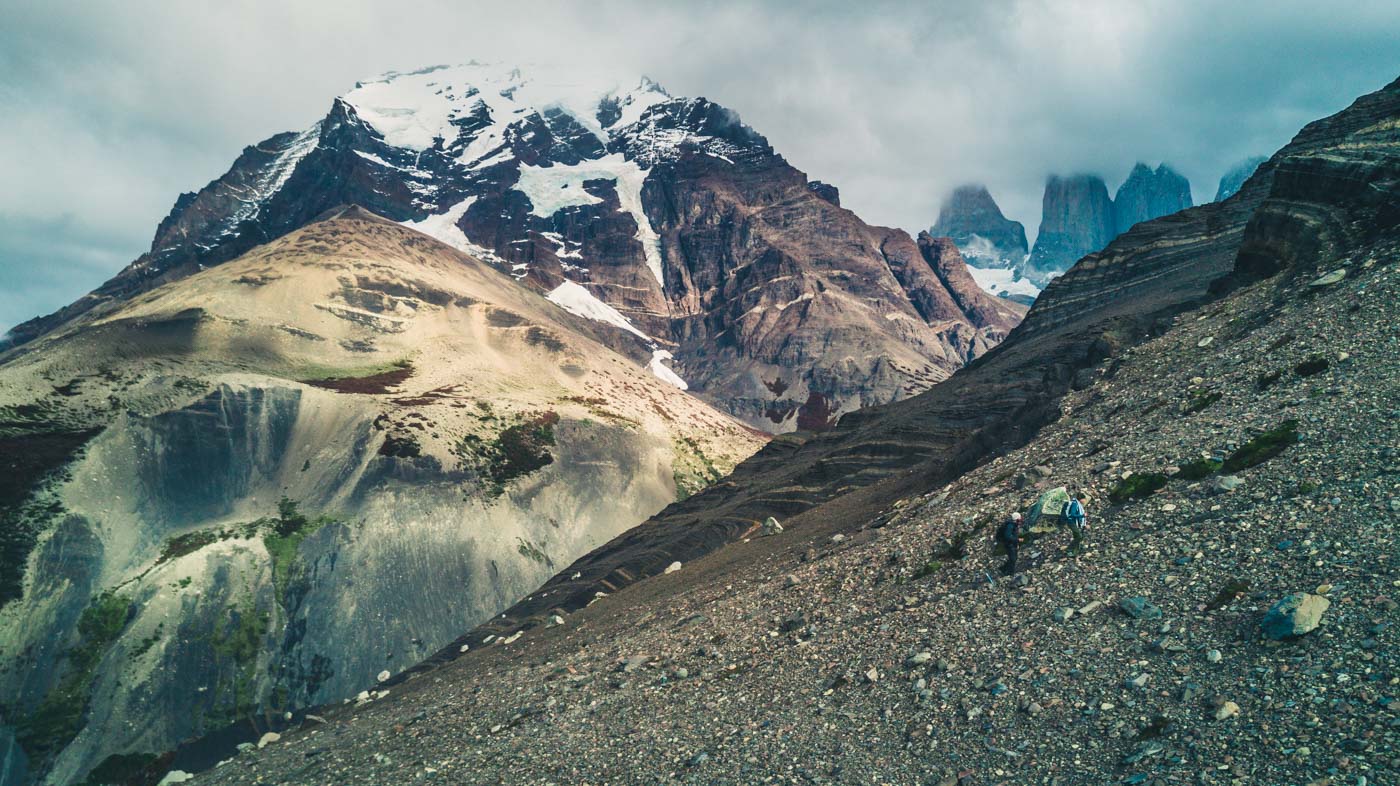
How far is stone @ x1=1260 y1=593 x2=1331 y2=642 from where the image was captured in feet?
47.7

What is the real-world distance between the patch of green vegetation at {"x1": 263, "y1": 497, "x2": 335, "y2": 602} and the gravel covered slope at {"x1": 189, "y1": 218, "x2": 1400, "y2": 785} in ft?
242

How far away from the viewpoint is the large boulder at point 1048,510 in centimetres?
2417

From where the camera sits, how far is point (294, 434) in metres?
131

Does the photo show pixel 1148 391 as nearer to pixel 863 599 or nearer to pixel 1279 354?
pixel 1279 354

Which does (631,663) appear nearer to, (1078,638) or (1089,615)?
(1078,638)

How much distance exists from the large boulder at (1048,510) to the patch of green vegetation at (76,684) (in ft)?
343

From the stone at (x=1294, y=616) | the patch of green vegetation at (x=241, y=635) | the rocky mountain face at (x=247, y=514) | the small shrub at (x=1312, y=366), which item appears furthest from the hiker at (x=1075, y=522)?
the patch of green vegetation at (x=241, y=635)

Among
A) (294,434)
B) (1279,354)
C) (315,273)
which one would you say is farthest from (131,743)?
(315,273)

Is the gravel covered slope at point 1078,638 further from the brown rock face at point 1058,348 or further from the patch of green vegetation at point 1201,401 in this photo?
the brown rock face at point 1058,348

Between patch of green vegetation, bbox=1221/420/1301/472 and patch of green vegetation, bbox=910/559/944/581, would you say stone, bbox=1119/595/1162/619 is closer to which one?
patch of green vegetation, bbox=1221/420/1301/472

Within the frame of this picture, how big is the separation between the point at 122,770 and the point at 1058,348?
4606 inches

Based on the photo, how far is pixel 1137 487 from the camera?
2372cm

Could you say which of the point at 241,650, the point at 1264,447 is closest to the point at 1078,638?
the point at 1264,447

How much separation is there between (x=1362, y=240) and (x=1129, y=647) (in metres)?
33.3
